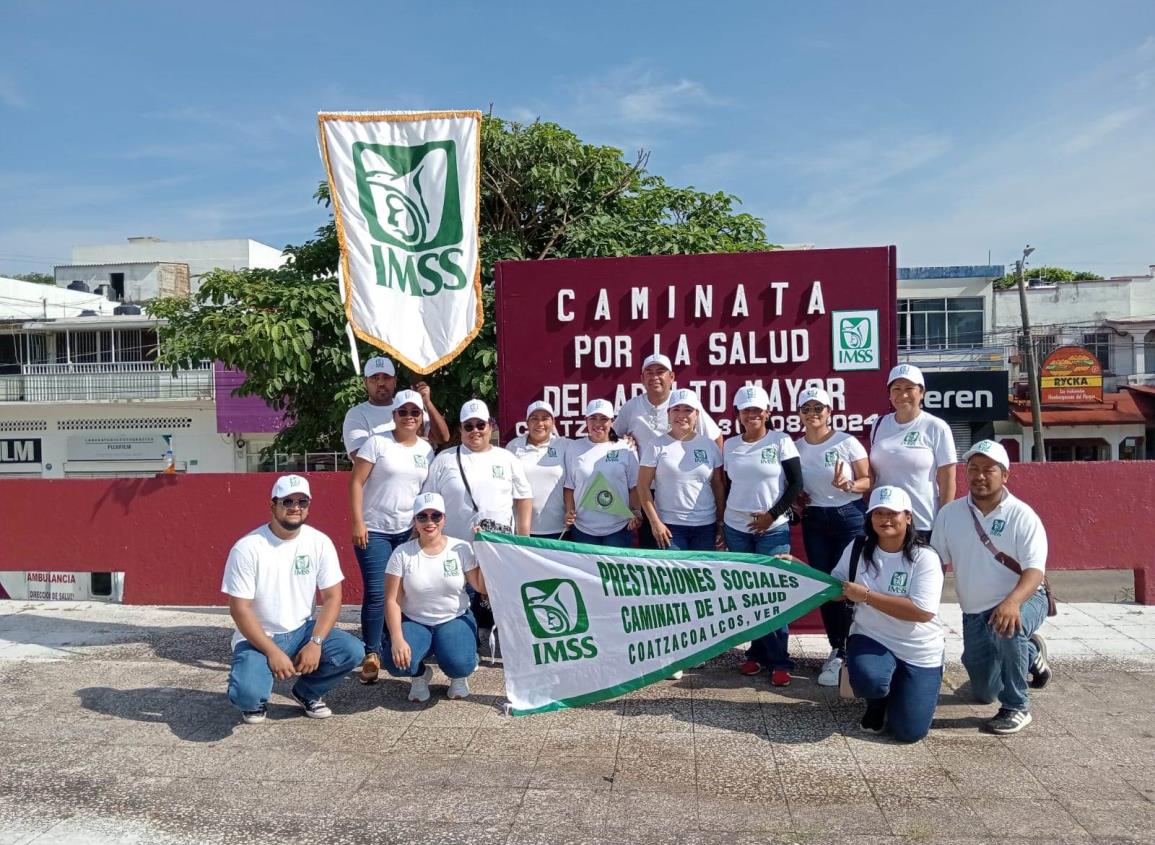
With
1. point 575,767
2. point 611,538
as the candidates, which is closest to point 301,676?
point 575,767

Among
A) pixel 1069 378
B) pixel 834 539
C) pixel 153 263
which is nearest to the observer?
pixel 834 539

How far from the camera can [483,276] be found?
10688mm

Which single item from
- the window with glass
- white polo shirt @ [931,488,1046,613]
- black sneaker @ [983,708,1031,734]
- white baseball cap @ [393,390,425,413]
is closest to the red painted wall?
white baseball cap @ [393,390,425,413]

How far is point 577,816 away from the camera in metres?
3.82

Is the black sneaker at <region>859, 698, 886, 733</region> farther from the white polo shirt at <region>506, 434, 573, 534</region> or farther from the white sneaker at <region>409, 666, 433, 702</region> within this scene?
the white sneaker at <region>409, 666, 433, 702</region>

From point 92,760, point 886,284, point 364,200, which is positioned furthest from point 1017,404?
point 92,760

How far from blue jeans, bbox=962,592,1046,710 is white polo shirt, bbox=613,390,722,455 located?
6.01 feet

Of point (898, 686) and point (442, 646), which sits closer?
point (898, 686)

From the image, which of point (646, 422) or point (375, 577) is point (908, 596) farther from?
point (375, 577)

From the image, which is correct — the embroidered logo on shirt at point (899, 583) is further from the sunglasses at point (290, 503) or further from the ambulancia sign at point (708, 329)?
the sunglasses at point (290, 503)

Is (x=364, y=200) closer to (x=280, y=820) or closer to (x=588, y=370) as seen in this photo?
(x=588, y=370)

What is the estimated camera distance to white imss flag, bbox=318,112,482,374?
6402 millimetres

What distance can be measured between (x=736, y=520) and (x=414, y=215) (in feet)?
9.88

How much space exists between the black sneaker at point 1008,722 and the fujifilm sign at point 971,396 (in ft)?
81.7
